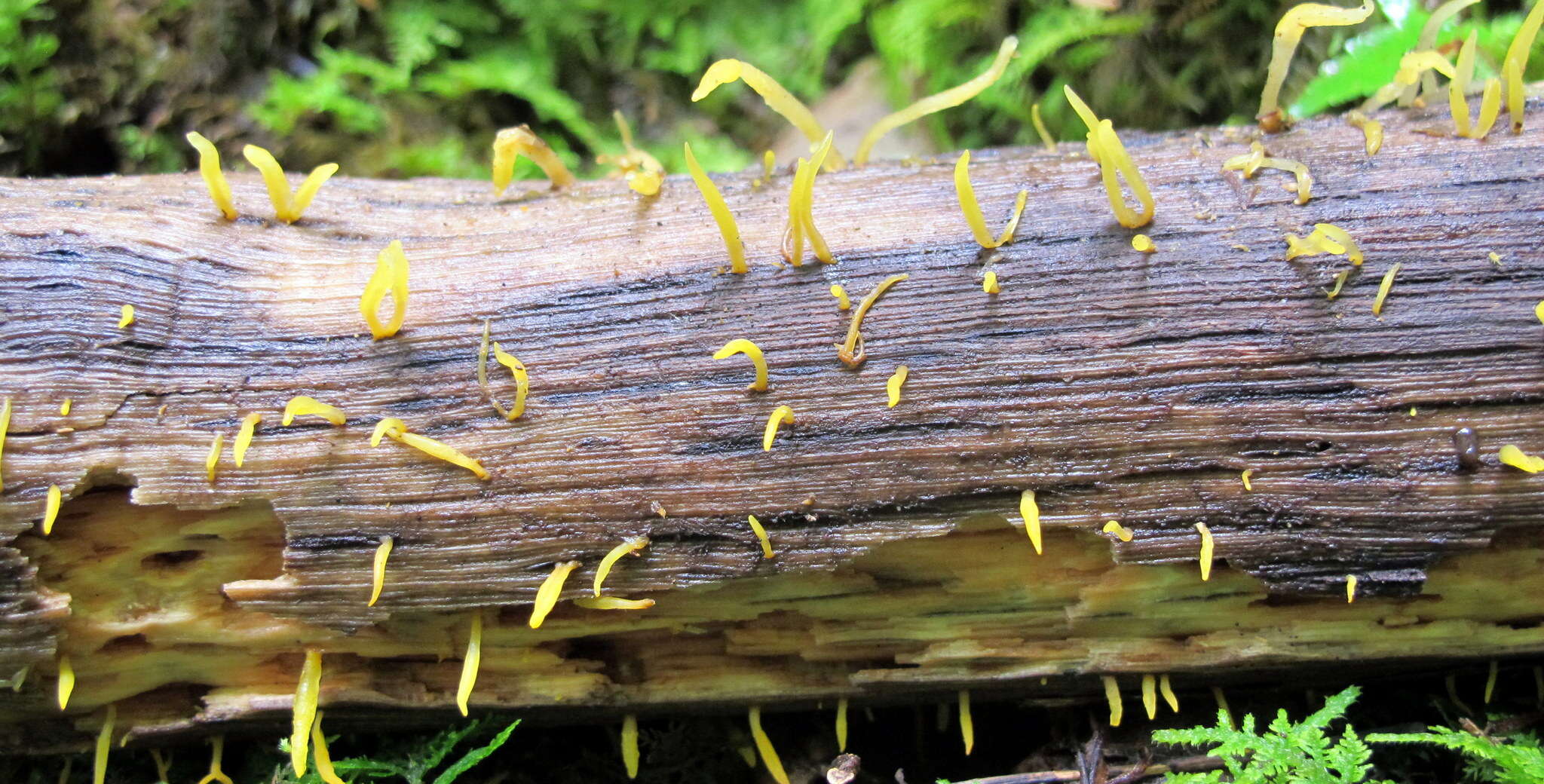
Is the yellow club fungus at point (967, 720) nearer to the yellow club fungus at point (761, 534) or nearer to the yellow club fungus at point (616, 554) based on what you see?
the yellow club fungus at point (761, 534)

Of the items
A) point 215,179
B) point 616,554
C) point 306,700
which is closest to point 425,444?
point 616,554

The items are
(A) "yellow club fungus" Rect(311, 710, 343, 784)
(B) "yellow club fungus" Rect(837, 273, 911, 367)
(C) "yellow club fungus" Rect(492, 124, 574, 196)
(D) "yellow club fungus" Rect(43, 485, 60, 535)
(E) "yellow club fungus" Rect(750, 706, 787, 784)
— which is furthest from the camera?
(C) "yellow club fungus" Rect(492, 124, 574, 196)

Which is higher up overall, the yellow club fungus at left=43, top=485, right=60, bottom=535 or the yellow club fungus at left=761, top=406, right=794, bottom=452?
the yellow club fungus at left=761, top=406, right=794, bottom=452

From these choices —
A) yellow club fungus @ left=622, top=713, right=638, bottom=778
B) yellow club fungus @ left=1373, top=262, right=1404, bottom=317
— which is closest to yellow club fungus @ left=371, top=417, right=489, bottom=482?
yellow club fungus @ left=622, top=713, right=638, bottom=778

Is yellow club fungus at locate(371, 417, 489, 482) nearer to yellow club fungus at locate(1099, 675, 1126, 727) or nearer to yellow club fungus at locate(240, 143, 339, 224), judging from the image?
yellow club fungus at locate(240, 143, 339, 224)

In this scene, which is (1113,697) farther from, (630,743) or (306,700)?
(306,700)

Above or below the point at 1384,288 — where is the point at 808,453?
below

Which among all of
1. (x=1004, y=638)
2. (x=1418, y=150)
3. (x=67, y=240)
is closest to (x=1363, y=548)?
(x=1004, y=638)
